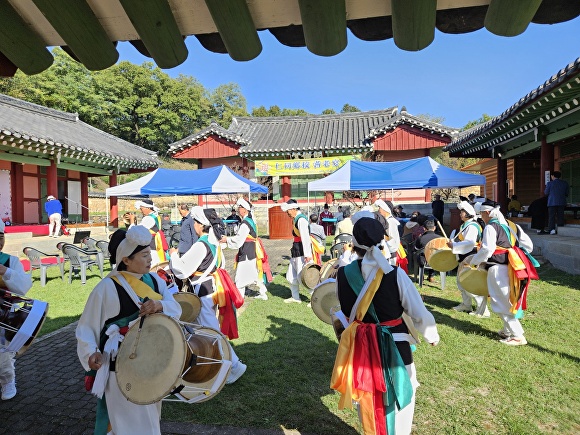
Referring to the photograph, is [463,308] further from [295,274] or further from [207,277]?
[207,277]

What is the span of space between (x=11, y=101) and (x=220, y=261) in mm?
16566

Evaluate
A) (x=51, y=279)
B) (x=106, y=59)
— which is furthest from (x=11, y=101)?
(x=106, y=59)

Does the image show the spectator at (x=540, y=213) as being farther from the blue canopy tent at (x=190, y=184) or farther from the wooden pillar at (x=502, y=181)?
the blue canopy tent at (x=190, y=184)

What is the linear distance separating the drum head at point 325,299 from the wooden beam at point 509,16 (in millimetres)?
2082

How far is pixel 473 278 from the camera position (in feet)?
15.3

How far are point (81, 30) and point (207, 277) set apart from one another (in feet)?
8.32

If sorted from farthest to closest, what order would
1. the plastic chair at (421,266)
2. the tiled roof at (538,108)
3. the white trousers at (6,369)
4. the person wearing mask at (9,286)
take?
the plastic chair at (421,266) < the tiled roof at (538,108) < the white trousers at (6,369) < the person wearing mask at (9,286)

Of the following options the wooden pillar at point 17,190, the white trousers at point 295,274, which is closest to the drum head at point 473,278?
the white trousers at point 295,274

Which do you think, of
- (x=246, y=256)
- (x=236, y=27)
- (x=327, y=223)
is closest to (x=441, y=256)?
(x=246, y=256)

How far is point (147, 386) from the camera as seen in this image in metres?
1.99

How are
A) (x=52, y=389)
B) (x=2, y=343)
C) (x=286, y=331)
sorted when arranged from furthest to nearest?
1. (x=286, y=331)
2. (x=52, y=389)
3. (x=2, y=343)

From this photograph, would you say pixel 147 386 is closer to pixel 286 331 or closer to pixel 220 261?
pixel 220 261

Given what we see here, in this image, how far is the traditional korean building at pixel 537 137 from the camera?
7.14 meters

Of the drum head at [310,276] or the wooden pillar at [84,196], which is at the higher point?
the wooden pillar at [84,196]
